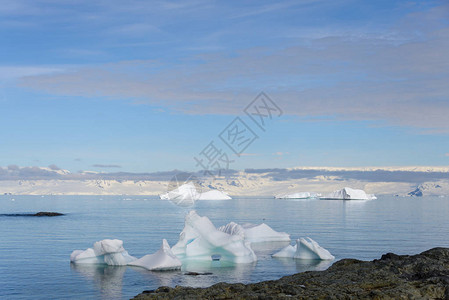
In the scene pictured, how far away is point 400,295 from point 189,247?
15719 millimetres

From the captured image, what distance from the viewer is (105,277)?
22281 mm

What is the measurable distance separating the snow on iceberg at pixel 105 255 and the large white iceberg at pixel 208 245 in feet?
10.1

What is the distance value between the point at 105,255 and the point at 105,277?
3808 mm

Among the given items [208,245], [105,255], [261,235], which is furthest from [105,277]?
[261,235]

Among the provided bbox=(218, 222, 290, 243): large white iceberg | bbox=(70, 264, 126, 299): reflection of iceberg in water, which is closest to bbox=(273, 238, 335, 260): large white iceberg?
bbox=(218, 222, 290, 243): large white iceberg

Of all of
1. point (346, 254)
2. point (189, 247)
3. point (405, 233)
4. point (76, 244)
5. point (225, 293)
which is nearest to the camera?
point (225, 293)

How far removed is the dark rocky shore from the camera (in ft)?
47.2

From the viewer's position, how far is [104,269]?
24.6 meters

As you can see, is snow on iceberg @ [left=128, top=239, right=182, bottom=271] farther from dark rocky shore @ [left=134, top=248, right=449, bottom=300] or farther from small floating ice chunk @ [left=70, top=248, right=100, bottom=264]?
dark rocky shore @ [left=134, top=248, right=449, bottom=300]

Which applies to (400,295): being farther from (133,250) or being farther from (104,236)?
(104,236)

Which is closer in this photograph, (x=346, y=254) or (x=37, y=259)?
(x=37, y=259)

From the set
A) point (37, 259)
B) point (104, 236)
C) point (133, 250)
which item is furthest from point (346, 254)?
point (104, 236)

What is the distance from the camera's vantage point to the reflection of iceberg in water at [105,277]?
18.9 metres

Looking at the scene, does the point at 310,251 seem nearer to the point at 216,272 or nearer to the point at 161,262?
the point at 216,272
